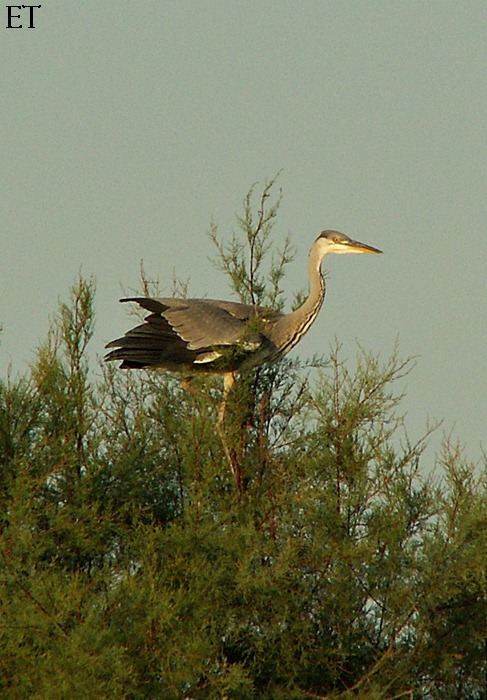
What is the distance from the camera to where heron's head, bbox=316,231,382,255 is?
9.05m

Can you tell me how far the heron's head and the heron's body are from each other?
0.70 metres

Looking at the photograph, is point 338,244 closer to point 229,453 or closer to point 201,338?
point 201,338

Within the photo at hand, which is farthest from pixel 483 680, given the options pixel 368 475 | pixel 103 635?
pixel 103 635

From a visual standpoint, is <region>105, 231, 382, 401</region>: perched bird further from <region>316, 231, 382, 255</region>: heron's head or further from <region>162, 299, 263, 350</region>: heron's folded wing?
<region>316, 231, 382, 255</region>: heron's head

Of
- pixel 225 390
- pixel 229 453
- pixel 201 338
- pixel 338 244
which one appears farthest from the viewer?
pixel 338 244

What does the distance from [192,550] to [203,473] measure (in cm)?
40

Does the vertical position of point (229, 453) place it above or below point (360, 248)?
below

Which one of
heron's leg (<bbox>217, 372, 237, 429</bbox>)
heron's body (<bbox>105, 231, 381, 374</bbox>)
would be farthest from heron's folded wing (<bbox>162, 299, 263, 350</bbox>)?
heron's leg (<bbox>217, 372, 237, 429</bbox>)

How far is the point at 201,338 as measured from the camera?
827 cm

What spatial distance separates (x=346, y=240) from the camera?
9062mm

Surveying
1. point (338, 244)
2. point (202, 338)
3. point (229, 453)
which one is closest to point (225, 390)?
point (202, 338)

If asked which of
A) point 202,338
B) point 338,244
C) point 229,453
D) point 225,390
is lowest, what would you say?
point 229,453

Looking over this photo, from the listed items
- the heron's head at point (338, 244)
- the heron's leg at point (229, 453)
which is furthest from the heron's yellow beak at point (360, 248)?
the heron's leg at point (229, 453)

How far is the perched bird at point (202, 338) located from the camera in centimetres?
805
